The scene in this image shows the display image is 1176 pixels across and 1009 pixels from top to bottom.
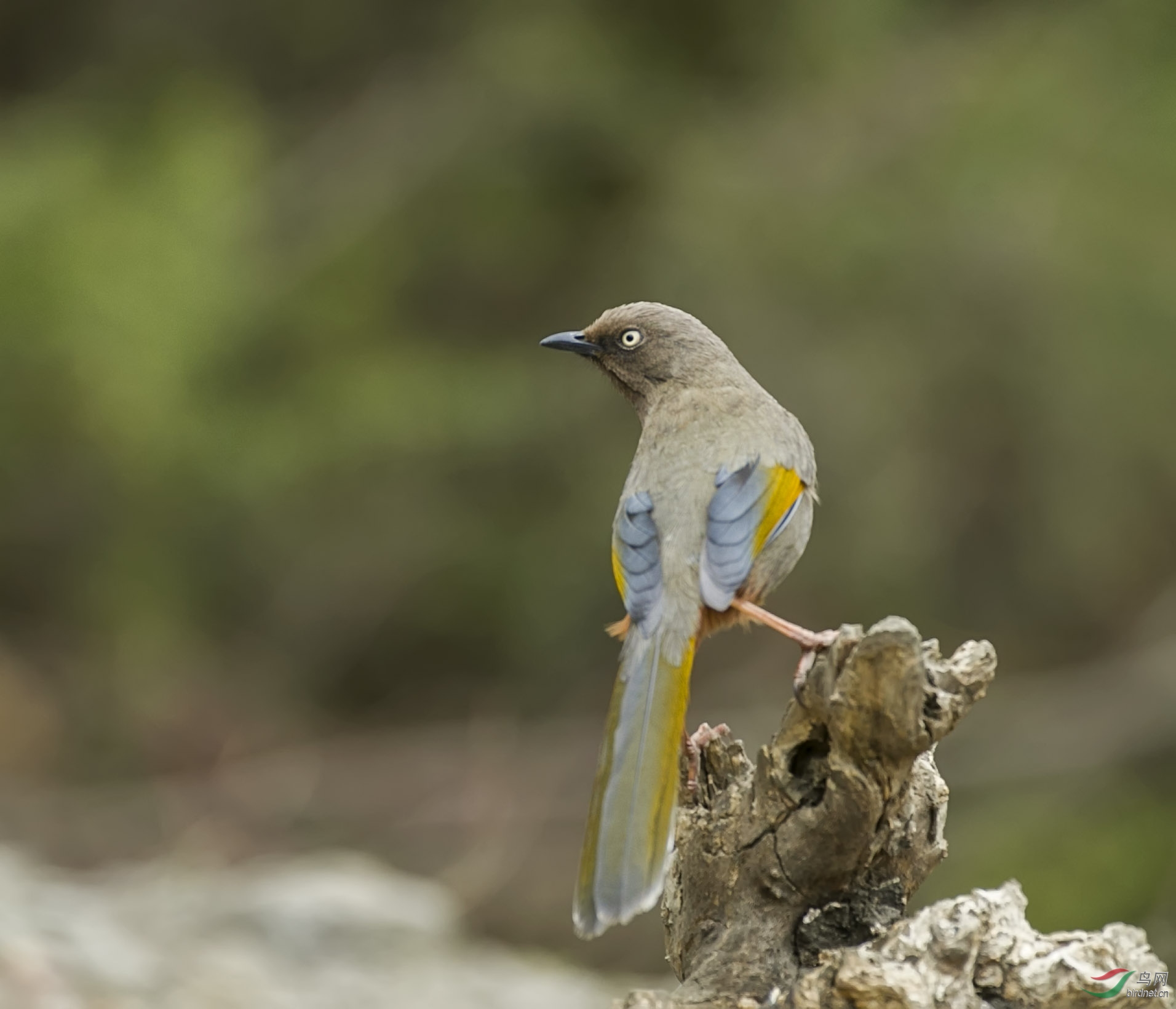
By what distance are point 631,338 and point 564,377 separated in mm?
4983

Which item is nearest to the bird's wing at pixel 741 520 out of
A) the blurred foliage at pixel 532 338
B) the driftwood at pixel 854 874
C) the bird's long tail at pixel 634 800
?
the bird's long tail at pixel 634 800

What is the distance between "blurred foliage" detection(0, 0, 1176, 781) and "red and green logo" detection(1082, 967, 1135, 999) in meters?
5.85

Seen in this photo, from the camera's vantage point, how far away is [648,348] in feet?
16.5

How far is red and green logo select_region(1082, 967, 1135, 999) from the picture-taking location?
3377 mm

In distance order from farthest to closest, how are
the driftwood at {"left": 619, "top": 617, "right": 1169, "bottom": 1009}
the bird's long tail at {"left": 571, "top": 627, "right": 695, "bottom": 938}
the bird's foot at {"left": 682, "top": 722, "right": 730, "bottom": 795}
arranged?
the bird's foot at {"left": 682, "top": 722, "right": 730, "bottom": 795} → the bird's long tail at {"left": 571, "top": 627, "right": 695, "bottom": 938} → the driftwood at {"left": 619, "top": 617, "right": 1169, "bottom": 1009}

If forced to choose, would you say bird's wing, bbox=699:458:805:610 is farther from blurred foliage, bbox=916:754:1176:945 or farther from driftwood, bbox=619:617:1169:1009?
blurred foliage, bbox=916:754:1176:945

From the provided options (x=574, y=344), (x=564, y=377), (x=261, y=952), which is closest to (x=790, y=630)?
(x=574, y=344)

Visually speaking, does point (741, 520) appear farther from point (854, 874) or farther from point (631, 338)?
point (631, 338)

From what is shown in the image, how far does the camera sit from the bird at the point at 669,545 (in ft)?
11.4

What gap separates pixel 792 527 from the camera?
4281mm

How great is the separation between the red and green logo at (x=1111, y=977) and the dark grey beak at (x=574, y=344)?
2.60 metres

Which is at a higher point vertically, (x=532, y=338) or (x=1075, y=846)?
(x=532, y=338)

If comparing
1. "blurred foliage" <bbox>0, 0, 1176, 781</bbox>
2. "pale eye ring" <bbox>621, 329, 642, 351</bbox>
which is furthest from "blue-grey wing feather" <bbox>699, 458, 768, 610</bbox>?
"blurred foliage" <bbox>0, 0, 1176, 781</bbox>

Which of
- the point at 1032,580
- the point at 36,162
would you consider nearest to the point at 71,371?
the point at 36,162
